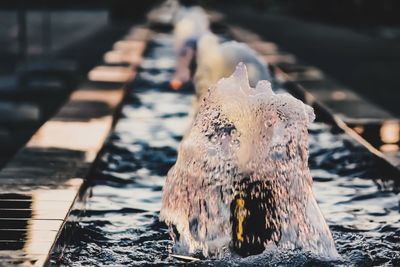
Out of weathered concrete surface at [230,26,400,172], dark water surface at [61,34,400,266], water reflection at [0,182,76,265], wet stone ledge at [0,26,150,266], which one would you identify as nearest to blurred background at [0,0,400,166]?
wet stone ledge at [0,26,150,266]

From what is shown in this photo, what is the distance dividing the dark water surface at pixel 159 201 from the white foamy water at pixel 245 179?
16cm

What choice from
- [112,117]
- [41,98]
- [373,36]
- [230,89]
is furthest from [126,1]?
[230,89]

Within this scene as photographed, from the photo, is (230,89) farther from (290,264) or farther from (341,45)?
(341,45)

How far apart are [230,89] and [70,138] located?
3.10 m

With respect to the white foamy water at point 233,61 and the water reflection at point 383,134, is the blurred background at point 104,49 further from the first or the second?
the water reflection at point 383,134

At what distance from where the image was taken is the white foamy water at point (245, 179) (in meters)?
6.11

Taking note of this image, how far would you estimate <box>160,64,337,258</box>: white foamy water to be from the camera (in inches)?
241

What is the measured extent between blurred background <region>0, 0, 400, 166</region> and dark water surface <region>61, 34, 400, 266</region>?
60.9 inches

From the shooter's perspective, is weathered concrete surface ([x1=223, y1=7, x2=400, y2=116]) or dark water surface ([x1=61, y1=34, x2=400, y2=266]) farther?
weathered concrete surface ([x1=223, y1=7, x2=400, y2=116])

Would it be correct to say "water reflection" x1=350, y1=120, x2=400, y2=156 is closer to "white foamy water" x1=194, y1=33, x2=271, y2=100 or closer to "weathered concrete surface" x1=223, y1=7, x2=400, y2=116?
"white foamy water" x1=194, y1=33, x2=271, y2=100

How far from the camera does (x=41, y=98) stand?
14.0m

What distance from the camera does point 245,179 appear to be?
6.14 meters

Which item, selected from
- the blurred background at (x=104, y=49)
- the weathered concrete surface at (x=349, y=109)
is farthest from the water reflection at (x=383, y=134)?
the blurred background at (x=104, y=49)

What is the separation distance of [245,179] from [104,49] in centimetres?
1851
